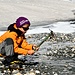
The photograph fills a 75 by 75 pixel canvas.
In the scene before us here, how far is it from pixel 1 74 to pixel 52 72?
158cm

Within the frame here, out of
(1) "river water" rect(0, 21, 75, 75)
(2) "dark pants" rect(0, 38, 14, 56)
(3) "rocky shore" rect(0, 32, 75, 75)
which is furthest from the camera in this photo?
(1) "river water" rect(0, 21, 75, 75)

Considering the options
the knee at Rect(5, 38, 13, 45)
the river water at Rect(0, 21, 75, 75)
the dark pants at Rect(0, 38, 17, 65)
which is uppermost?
the knee at Rect(5, 38, 13, 45)

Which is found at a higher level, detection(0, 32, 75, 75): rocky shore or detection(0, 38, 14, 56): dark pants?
detection(0, 38, 14, 56): dark pants

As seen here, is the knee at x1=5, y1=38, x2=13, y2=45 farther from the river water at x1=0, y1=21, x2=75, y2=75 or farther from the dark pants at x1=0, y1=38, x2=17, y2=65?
the river water at x1=0, y1=21, x2=75, y2=75

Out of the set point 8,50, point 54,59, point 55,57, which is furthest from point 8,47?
point 55,57

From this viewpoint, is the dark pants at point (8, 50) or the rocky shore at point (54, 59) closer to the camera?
the dark pants at point (8, 50)

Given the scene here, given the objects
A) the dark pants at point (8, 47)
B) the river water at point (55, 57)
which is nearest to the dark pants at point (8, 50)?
the dark pants at point (8, 47)

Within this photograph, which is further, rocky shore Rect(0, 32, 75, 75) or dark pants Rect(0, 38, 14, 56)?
rocky shore Rect(0, 32, 75, 75)

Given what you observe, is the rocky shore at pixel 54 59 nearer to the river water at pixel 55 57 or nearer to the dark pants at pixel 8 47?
the river water at pixel 55 57

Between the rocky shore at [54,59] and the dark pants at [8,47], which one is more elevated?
the dark pants at [8,47]

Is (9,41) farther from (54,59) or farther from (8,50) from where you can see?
(54,59)

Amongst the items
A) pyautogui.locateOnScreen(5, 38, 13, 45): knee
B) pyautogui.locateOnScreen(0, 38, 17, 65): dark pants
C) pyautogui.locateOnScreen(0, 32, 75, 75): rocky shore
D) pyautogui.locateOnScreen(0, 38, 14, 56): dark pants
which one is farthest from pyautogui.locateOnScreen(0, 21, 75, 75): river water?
pyautogui.locateOnScreen(5, 38, 13, 45): knee

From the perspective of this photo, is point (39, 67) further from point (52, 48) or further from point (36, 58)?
point (52, 48)

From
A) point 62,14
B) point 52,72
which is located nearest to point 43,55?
point 52,72
